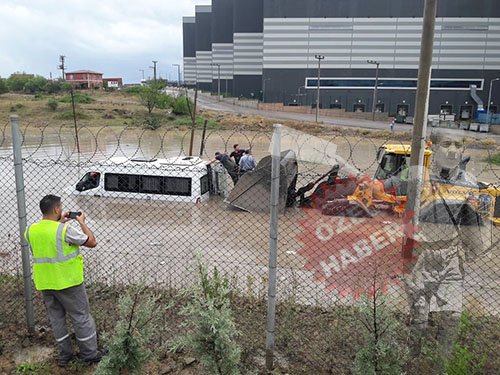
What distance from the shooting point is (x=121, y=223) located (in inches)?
463

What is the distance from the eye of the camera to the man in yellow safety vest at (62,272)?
374 centimetres

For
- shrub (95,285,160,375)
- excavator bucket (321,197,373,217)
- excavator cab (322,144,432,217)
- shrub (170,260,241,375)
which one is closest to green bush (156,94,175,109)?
excavator cab (322,144,432,217)

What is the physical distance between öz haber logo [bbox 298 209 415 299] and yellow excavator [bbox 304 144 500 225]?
28 cm

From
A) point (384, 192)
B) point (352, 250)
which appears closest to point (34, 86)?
point (384, 192)

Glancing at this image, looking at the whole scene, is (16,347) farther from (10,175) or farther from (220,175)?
(10,175)

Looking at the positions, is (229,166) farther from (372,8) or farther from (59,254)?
(372,8)

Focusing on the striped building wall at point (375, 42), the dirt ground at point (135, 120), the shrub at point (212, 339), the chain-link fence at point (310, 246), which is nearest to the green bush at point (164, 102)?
the dirt ground at point (135, 120)

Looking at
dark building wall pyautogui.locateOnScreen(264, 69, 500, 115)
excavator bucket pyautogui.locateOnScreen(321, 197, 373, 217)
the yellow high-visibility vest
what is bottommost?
excavator bucket pyautogui.locateOnScreen(321, 197, 373, 217)

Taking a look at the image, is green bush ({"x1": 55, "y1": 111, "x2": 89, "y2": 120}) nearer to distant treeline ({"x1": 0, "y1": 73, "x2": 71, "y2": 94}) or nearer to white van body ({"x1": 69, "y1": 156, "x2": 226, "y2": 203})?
white van body ({"x1": 69, "y1": 156, "x2": 226, "y2": 203})

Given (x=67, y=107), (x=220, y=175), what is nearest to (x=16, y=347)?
(x=220, y=175)

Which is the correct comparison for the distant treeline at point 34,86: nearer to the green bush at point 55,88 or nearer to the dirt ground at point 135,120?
the green bush at point 55,88

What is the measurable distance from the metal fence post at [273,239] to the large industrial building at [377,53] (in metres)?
60.1

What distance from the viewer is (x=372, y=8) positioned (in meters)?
62.9

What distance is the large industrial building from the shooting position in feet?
198
